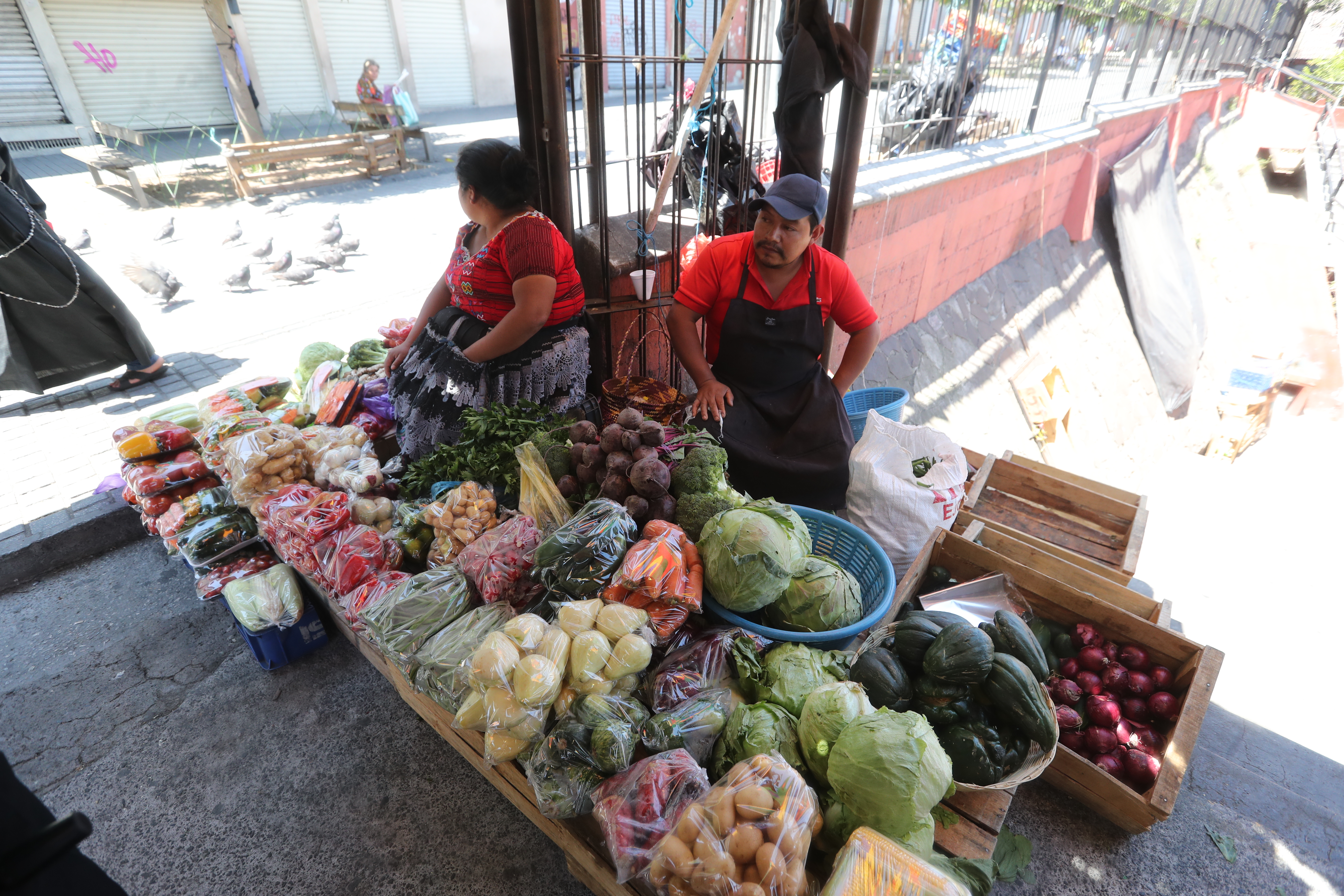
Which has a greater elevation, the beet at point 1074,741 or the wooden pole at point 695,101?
the wooden pole at point 695,101

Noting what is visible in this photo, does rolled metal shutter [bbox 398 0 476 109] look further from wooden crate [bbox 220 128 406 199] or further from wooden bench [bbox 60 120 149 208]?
wooden bench [bbox 60 120 149 208]

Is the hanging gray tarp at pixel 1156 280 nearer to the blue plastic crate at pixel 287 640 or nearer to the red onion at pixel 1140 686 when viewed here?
the red onion at pixel 1140 686

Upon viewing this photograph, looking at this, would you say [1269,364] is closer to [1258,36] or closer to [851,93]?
[851,93]

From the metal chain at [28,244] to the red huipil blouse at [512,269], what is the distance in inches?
116

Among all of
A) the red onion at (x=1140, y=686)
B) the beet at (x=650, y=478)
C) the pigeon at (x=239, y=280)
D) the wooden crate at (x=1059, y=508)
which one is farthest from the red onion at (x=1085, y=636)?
the pigeon at (x=239, y=280)

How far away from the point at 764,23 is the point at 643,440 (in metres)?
3.08

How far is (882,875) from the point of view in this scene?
4.28 feet

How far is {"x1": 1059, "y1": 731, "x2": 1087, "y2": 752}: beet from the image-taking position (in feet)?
7.32

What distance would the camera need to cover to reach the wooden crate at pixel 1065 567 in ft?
8.43

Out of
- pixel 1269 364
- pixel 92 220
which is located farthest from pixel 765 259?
pixel 1269 364

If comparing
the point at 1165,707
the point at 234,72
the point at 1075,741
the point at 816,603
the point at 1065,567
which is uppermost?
the point at 234,72

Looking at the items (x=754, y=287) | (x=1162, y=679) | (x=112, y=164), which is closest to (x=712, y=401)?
(x=754, y=287)

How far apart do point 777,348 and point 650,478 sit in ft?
4.06

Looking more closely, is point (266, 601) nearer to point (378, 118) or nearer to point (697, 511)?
point (697, 511)
